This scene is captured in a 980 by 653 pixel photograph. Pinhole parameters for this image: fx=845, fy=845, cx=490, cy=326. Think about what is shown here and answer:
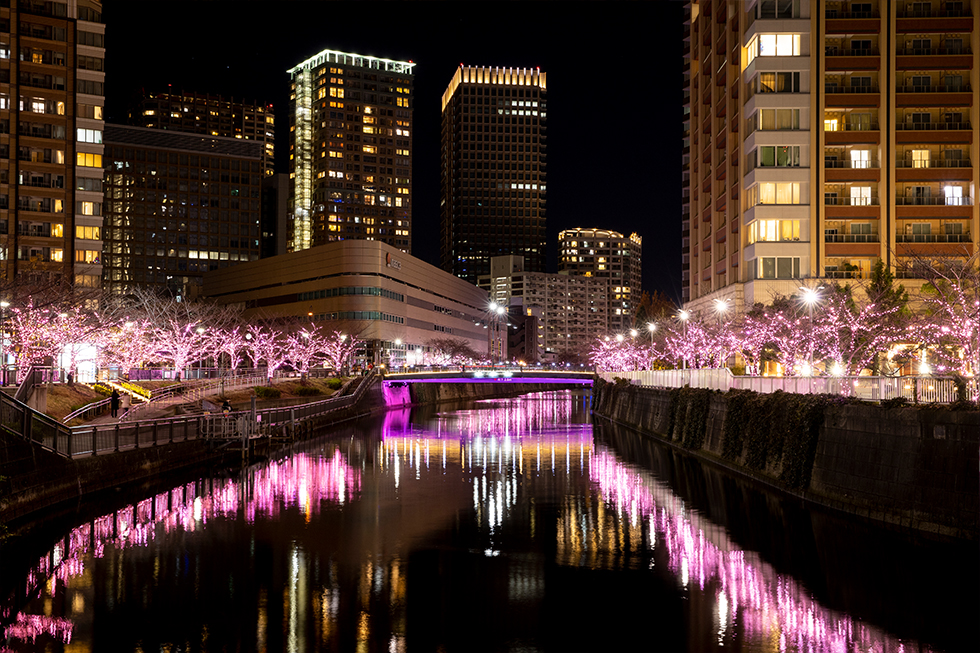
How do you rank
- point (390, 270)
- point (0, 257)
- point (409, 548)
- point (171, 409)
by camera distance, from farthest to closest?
point (390, 270)
point (0, 257)
point (171, 409)
point (409, 548)

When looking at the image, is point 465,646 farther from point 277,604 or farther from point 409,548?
point 409,548

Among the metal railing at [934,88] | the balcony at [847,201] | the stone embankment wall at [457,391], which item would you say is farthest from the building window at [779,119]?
the stone embankment wall at [457,391]

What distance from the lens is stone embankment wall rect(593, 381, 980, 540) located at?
77.3ft

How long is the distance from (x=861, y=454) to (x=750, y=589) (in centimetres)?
1049

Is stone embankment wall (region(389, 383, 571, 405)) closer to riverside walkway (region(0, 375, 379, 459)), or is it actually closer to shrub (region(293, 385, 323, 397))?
shrub (region(293, 385, 323, 397))

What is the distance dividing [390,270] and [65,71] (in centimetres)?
→ 6940

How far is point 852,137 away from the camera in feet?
263

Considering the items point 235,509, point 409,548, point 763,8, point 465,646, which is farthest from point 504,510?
point 763,8

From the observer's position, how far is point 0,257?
3620 inches

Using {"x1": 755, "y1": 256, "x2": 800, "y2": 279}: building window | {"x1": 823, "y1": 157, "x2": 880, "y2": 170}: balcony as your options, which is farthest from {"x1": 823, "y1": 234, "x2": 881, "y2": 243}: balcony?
{"x1": 823, "y1": 157, "x2": 880, "y2": 170}: balcony

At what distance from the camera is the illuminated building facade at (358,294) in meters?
154

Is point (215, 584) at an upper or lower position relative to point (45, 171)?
lower

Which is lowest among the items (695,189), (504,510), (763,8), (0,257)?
(504,510)

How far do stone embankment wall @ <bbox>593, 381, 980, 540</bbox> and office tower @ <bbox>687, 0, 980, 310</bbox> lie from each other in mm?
38060
